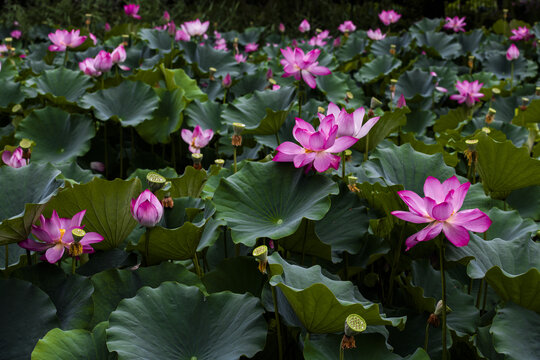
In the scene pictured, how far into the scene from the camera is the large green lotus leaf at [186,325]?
96cm

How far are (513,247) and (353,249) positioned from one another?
35 cm

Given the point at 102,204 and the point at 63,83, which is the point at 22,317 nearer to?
the point at 102,204

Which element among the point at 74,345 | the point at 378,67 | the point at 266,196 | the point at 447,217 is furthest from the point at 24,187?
the point at 378,67

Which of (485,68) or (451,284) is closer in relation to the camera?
(451,284)

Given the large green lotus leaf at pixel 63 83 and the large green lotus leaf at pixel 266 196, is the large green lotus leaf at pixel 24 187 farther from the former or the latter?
the large green lotus leaf at pixel 63 83

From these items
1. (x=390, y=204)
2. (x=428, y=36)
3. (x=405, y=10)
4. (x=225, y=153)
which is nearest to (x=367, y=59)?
(x=428, y=36)

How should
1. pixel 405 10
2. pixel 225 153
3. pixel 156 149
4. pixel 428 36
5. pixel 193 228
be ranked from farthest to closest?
pixel 405 10 → pixel 428 36 → pixel 156 149 → pixel 225 153 → pixel 193 228

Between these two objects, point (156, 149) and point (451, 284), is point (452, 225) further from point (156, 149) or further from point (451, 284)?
point (156, 149)

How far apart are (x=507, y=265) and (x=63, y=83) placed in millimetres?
1940

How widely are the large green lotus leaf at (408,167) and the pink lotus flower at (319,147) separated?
0.54 ft

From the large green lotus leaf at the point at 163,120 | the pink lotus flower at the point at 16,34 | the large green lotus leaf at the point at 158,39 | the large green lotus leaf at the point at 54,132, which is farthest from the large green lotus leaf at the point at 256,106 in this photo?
the pink lotus flower at the point at 16,34

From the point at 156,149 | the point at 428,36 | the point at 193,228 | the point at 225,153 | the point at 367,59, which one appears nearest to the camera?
the point at 193,228

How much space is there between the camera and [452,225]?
98 centimetres

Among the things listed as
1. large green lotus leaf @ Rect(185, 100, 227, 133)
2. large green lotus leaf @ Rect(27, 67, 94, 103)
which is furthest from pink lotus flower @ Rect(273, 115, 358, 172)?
large green lotus leaf @ Rect(27, 67, 94, 103)
